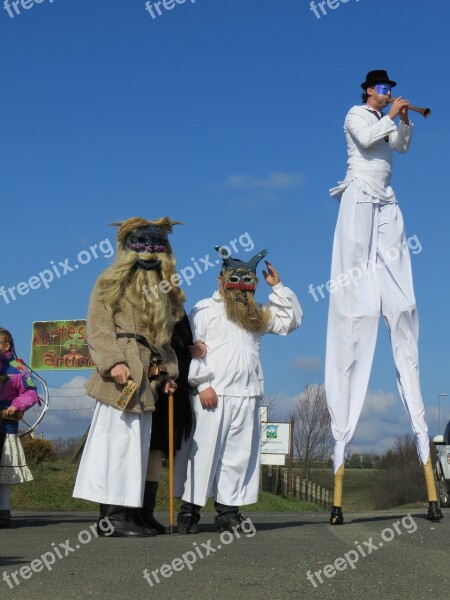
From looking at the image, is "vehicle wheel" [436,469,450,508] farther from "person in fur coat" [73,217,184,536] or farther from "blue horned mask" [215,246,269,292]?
"person in fur coat" [73,217,184,536]

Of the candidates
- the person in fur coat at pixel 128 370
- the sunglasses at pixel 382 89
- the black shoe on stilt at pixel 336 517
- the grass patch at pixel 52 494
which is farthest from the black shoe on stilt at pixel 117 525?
the grass patch at pixel 52 494

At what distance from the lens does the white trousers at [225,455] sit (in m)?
7.79

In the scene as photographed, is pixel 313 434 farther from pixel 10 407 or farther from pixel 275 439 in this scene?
pixel 10 407

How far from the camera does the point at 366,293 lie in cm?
761

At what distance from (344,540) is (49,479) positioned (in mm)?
19140

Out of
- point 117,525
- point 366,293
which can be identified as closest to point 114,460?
point 117,525

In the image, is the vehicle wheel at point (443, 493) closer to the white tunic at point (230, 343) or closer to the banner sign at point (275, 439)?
the white tunic at point (230, 343)

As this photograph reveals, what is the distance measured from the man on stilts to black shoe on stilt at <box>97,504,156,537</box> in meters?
1.38

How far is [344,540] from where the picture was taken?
245 inches

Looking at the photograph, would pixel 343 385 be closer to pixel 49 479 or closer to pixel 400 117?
pixel 400 117

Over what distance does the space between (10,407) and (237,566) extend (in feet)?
17.5

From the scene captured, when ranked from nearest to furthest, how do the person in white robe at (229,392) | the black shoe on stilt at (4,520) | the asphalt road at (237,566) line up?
the asphalt road at (237,566), the person in white robe at (229,392), the black shoe on stilt at (4,520)

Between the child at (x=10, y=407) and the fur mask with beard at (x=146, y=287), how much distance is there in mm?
2791

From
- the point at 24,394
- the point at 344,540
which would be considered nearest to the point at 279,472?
the point at 24,394
